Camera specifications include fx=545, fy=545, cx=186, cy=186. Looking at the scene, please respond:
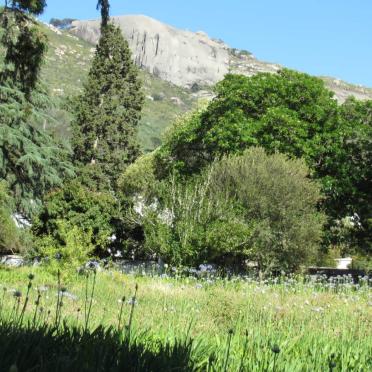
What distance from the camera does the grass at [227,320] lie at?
3715 mm

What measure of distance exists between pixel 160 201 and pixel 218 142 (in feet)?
15.5

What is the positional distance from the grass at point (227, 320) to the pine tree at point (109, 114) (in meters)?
22.7

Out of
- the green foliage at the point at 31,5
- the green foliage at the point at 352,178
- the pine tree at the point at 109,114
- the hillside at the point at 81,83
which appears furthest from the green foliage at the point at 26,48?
the hillside at the point at 81,83

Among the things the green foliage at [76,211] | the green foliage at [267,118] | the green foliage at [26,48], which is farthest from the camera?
the green foliage at [76,211]

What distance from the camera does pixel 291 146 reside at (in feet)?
71.8

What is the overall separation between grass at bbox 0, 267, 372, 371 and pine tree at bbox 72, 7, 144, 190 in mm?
22743

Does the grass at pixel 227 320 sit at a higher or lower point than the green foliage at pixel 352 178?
lower

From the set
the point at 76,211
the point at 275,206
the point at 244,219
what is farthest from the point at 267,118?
the point at 76,211

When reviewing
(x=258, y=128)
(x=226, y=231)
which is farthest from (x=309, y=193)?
(x=258, y=128)

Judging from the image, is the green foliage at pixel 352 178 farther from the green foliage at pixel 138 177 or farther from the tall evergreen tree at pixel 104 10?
the tall evergreen tree at pixel 104 10

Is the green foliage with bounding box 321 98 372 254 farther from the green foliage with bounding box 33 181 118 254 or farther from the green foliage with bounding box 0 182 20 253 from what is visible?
the green foliage with bounding box 0 182 20 253

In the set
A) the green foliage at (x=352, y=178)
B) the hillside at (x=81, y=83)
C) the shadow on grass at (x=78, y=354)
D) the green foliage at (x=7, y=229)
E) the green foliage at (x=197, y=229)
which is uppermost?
the hillside at (x=81, y=83)

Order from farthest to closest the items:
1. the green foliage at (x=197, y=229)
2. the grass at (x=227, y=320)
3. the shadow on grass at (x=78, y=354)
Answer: the green foliage at (x=197, y=229) → the grass at (x=227, y=320) → the shadow on grass at (x=78, y=354)

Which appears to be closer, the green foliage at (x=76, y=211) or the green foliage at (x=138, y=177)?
the green foliage at (x=76, y=211)
